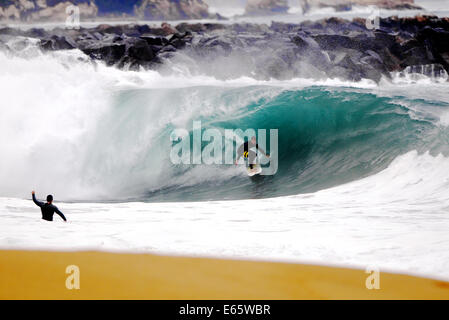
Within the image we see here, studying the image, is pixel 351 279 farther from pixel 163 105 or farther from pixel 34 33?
pixel 34 33

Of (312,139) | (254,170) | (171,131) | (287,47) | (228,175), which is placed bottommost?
(254,170)

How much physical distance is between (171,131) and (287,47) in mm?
20006

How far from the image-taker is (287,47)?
94.6ft

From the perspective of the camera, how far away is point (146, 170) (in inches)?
378

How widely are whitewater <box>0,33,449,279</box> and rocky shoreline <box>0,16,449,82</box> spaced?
47.4 ft

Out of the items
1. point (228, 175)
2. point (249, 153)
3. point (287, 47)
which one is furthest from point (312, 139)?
point (287, 47)

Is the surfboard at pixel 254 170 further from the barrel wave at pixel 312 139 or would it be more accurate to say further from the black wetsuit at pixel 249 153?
the barrel wave at pixel 312 139

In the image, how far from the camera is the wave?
815cm

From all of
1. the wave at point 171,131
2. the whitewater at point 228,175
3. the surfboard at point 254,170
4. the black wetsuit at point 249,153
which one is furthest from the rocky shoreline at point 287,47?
the black wetsuit at point 249,153

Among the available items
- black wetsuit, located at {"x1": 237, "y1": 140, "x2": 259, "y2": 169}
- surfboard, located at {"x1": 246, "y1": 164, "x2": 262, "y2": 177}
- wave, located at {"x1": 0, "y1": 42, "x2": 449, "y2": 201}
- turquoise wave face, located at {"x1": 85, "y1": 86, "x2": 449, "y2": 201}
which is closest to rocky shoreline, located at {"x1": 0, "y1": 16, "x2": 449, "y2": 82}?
turquoise wave face, located at {"x1": 85, "y1": 86, "x2": 449, "y2": 201}

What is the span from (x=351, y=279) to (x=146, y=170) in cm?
691

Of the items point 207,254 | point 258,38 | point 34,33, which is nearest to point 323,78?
point 258,38

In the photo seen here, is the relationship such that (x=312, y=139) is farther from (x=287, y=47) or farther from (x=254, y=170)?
(x=287, y=47)

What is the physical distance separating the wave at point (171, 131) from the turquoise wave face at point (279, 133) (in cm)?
2
